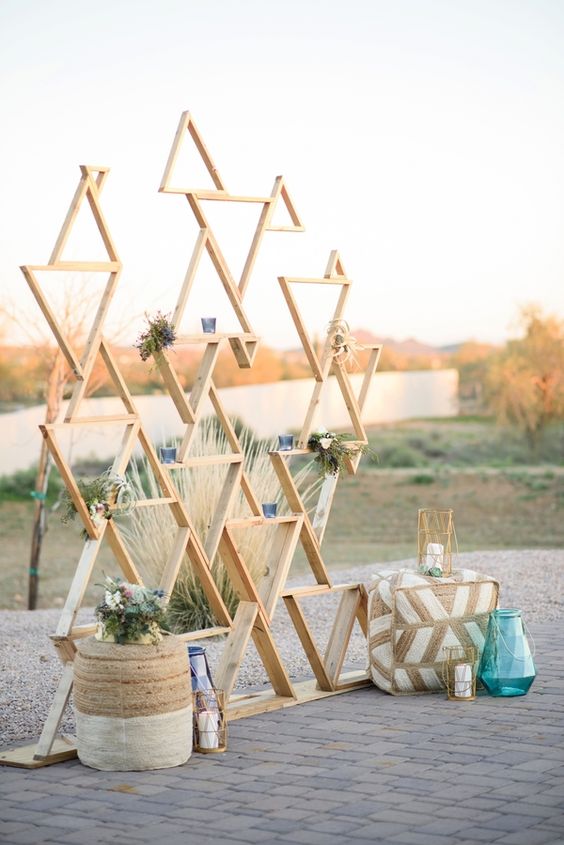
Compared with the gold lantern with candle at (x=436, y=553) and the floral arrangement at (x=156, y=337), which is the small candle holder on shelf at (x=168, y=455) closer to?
the floral arrangement at (x=156, y=337)

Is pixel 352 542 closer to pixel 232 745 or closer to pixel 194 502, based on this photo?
pixel 194 502

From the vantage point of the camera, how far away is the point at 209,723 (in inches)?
176

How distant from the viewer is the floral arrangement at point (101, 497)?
4.43 meters

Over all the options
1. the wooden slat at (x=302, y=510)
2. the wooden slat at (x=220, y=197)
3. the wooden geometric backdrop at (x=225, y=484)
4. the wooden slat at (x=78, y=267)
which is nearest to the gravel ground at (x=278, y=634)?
the wooden geometric backdrop at (x=225, y=484)

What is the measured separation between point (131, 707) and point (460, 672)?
5.22ft

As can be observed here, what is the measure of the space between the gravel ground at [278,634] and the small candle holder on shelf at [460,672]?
955 millimetres

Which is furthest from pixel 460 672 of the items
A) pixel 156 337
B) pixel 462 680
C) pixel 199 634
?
pixel 156 337

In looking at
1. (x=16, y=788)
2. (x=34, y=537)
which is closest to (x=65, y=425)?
(x=16, y=788)

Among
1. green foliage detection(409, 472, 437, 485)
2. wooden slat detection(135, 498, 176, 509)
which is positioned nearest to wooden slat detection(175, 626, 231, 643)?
wooden slat detection(135, 498, 176, 509)

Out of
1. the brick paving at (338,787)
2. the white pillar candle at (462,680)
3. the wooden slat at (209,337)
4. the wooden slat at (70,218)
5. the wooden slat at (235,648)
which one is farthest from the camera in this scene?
the white pillar candle at (462,680)

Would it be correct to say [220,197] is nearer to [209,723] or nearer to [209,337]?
[209,337]

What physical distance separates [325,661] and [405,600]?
19.3 inches

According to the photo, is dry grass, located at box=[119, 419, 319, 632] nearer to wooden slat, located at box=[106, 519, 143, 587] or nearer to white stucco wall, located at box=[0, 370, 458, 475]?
wooden slat, located at box=[106, 519, 143, 587]

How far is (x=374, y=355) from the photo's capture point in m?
5.74
